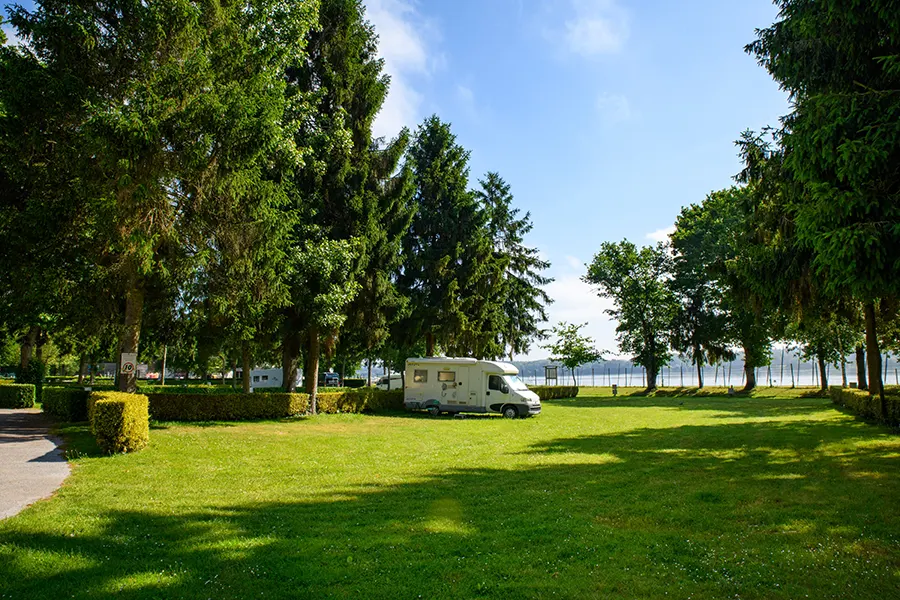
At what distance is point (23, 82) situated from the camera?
13.0 m

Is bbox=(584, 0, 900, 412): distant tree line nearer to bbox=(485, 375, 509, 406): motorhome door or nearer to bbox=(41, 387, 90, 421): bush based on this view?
bbox=(485, 375, 509, 406): motorhome door

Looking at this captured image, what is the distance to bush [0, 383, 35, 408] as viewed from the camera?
76.5 ft

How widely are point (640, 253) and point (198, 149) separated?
45.6 meters

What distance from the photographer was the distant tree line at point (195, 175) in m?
13.1

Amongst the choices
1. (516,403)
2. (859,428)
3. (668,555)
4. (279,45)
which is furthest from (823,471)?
(279,45)

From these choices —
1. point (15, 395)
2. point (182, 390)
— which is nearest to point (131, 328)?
point (182, 390)

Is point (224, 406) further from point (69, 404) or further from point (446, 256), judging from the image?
point (446, 256)

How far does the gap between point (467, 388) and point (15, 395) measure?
19519 mm

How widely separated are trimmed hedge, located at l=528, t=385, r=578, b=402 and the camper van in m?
14.5

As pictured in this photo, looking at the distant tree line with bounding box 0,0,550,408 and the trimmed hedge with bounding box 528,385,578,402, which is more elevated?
the distant tree line with bounding box 0,0,550,408

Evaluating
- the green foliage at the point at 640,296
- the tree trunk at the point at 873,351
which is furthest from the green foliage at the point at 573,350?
the tree trunk at the point at 873,351

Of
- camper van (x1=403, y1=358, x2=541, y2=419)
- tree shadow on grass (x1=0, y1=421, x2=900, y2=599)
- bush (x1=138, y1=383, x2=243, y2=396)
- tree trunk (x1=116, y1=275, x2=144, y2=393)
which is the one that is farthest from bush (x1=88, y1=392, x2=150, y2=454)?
camper van (x1=403, y1=358, x2=541, y2=419)

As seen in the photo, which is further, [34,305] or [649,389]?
[649,389]

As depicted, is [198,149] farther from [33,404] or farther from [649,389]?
[649,389]
